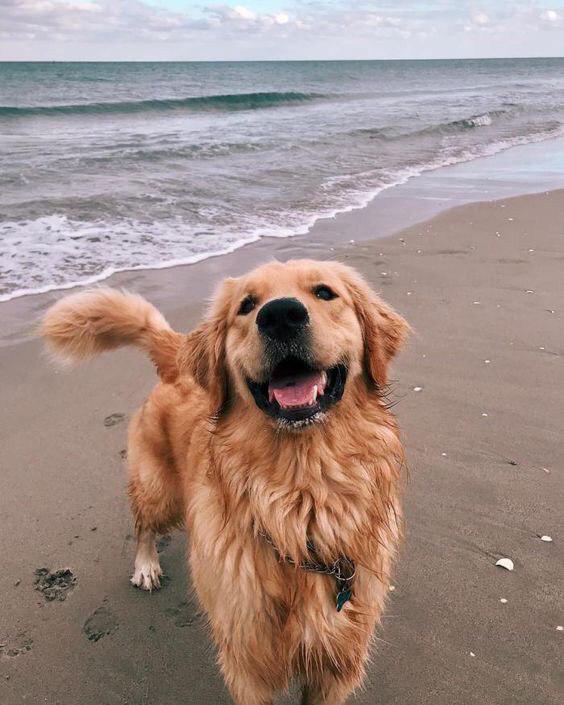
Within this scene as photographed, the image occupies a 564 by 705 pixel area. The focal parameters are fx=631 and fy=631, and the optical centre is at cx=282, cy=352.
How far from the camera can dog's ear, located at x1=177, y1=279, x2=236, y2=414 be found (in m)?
2.61

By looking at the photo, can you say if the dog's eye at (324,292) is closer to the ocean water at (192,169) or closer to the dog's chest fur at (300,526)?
the dog's chest fur at (300,526)

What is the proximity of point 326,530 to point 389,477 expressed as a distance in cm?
34

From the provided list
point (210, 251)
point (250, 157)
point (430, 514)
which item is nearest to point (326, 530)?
point (430, 514)

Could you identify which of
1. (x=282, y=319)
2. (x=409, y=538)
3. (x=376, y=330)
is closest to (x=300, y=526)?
(x=282, y=319)

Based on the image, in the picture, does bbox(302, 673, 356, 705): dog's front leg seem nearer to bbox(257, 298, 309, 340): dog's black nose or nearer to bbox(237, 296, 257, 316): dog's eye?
bbox(257, 298, 309, 340): dog's black nose

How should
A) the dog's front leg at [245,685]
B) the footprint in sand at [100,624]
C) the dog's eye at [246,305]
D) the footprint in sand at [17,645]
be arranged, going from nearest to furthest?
the dog's front leg at [245,685] → the dog's eye at [246,305] → the footprint in sand at [17,645] → the footprint in sand at [100,624]

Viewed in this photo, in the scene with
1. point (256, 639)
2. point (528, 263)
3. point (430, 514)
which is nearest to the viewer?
point (256, 639)

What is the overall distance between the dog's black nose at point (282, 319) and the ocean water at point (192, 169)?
4.80 m

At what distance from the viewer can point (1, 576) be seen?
3.12 metres

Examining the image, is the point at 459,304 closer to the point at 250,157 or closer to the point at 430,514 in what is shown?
the point at 430,514

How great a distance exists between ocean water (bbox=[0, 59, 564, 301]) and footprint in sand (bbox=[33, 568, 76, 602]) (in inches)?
150

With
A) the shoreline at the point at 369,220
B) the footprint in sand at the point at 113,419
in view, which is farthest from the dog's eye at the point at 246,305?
the shoreline at the point at 369,220

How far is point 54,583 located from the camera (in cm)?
308

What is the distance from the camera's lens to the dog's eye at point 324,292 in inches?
102
